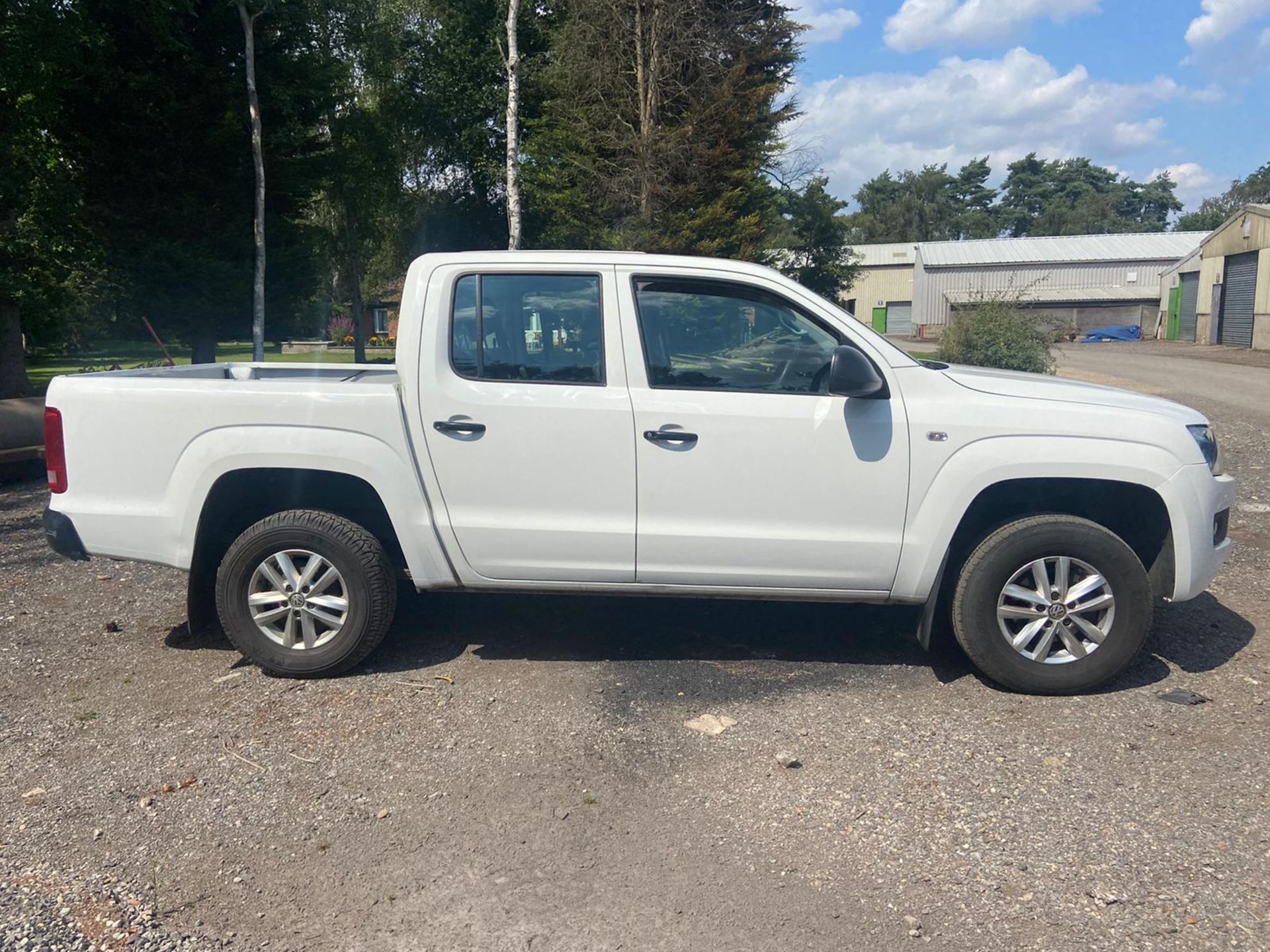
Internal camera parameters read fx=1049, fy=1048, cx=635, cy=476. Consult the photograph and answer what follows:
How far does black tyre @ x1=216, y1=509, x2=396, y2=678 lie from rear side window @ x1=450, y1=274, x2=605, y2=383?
1018 mm

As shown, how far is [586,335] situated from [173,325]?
22734 mm

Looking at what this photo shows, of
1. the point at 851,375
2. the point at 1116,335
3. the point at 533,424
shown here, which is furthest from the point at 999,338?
the point at 1116,335

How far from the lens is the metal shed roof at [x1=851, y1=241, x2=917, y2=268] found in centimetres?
6475

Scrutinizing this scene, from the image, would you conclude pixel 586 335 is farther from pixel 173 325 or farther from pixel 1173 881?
pixel 173 325

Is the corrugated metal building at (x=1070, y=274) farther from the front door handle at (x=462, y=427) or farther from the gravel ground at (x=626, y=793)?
the front door handle at (x=462, y=427)

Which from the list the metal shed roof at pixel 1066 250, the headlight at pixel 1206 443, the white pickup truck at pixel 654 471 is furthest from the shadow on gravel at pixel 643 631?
the metal shed roof at pixel 1066 250

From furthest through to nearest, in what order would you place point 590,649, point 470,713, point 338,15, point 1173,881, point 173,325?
point 338,15
point 173,325
point 590,649
point 470,713
point 1173,881

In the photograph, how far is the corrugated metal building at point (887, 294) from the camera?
207ft

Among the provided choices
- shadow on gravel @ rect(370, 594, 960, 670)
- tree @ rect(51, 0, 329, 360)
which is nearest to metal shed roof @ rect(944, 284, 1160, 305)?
tree @ rect(51, 0, 329, 360)

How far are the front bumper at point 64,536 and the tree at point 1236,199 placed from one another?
10184 cm

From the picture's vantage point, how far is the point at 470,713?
471cm

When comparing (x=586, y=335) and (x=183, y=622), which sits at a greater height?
(x=586, y=335)

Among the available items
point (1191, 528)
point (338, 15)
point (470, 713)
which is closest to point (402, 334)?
point (470, 713)

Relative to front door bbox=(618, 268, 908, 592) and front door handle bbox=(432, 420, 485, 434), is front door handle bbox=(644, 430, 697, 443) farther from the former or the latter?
front door handle bbox=(432, 420, 485, 434)
